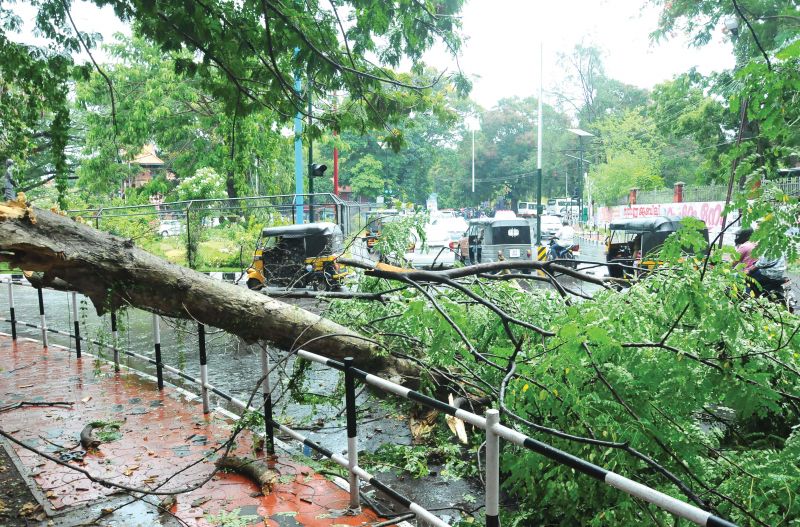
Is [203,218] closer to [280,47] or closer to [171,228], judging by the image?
[171,228]

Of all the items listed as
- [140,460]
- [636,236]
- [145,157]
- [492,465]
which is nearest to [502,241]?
[636,236]

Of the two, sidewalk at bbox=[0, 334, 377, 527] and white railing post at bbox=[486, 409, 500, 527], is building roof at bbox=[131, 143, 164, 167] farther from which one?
white railing post at bbox=[486, 409, 500, 527]

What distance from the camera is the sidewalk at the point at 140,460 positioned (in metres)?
4.07

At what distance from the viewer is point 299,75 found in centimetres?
663

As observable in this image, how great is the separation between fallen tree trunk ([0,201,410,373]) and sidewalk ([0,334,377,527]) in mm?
1072

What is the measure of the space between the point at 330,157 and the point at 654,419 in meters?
61.0

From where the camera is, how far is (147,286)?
478cm

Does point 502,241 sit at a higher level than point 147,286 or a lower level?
lower

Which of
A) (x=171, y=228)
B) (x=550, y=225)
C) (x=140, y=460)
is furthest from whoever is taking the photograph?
(x=550, y=225)

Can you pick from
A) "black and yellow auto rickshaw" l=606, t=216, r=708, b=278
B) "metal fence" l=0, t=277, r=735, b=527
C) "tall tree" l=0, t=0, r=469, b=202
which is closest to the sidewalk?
→ "metal fence" l=0, t=277, r=735, b=527

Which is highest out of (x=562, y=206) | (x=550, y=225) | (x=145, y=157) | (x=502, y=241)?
(x=145, y=157)

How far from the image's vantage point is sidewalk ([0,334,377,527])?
4066mm

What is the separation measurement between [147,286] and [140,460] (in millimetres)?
1509

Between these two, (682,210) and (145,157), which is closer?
(682,210)
